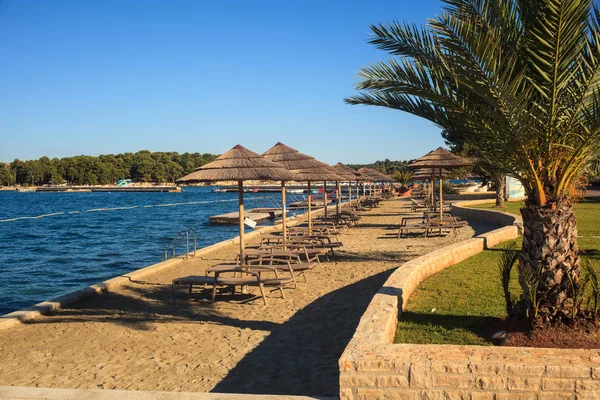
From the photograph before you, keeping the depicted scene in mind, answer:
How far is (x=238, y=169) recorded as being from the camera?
8359 millimetres

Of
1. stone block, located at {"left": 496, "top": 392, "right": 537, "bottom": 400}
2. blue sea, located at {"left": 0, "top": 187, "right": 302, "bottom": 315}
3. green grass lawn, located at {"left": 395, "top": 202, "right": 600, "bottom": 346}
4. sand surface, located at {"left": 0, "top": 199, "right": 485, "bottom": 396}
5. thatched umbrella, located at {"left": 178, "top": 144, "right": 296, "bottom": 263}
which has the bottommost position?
blue sea, located at {"left": 0, "top": 187, "right": 302, "bottom": 315}

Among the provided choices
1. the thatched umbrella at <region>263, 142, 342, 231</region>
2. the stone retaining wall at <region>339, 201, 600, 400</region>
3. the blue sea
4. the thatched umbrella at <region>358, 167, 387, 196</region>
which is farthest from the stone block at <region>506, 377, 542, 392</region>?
the thatched umbrella at <region>358, 167, 387, 196</region>

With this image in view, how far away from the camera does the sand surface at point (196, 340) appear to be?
502 cm

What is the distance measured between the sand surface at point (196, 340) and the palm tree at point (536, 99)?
2.28m

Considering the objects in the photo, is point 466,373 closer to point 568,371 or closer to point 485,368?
point 485,368

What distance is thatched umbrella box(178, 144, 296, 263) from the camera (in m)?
8.13

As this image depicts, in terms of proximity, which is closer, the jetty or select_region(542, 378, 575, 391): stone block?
select_region(542, 378, 575, 391): stone block

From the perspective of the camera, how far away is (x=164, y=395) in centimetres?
392

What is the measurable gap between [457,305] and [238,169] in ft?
12.9

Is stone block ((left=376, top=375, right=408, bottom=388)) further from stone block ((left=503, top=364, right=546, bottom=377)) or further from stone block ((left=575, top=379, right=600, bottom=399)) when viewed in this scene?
stone block ((left=575, top=379, right=600, bottom=399))

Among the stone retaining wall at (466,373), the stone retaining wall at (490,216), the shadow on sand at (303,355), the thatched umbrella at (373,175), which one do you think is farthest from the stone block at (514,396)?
the thatched umbrella at (373,175)

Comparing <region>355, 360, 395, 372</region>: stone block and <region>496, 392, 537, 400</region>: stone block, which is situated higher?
<region>355, 360, 395, 372</region>: stone block

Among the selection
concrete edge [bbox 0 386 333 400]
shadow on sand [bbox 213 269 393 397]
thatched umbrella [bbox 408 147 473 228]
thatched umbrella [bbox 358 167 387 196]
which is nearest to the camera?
concrete edge [bbox 0 386 333 400]

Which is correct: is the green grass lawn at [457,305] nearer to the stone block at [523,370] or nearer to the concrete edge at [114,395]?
the stone block at [523,370]
